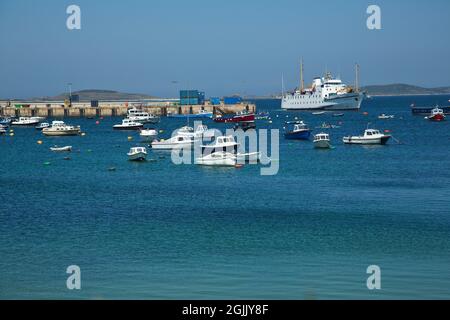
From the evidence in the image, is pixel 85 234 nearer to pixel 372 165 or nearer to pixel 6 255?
pixel 6 255

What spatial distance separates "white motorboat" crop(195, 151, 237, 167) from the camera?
191ft

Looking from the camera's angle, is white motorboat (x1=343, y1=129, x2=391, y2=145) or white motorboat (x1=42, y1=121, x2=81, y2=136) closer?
white motorboat (x1=343, y1=129, x2=391, y2=145)

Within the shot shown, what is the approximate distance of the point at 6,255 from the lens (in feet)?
94.4

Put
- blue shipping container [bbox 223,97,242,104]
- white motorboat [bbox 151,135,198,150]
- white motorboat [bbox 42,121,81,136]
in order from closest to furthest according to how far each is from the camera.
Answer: white motorboat [bbox 151,135,198,150] < white motorboat [bbox 42,121,81,136] < blue shipping container [bbox 223,97,242,104]

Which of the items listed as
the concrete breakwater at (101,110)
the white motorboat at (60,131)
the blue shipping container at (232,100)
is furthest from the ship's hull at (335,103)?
the white motorboat at (60,131)

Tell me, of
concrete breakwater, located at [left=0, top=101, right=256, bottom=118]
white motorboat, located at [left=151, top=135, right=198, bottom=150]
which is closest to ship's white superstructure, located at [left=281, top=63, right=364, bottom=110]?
concrete breakwater, located at [left=0, top=101, right=256, bottom=118]

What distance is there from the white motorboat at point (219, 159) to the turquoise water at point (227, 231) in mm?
1230

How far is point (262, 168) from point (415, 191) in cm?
1596

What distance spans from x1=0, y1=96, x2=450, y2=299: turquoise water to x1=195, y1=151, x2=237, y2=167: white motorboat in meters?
1.23

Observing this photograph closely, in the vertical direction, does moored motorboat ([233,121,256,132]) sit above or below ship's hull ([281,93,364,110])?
below

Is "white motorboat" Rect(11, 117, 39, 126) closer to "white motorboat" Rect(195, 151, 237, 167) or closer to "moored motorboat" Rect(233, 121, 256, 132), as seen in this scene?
"moored motorboat" Rect(233, 121, 256, 132)

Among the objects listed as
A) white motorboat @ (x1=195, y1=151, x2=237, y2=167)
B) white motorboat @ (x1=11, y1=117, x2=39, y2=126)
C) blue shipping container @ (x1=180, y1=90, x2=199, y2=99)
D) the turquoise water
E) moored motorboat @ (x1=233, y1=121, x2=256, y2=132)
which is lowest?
the turquoise water

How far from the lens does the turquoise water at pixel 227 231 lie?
24.5 m
